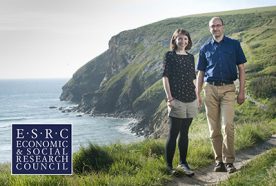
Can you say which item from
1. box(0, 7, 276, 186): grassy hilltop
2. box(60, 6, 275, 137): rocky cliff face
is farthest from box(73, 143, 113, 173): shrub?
box(60, 6, 275, 137): rocky cliff face

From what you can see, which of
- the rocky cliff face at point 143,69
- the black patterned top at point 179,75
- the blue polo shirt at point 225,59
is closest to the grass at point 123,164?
the black patterned top at point 179,75

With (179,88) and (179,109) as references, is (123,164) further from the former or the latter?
(179,88)

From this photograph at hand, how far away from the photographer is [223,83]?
29.5 feet

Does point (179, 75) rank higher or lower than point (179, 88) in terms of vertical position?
higher

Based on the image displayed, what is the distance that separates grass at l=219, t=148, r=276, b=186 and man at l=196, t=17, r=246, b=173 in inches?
20.8

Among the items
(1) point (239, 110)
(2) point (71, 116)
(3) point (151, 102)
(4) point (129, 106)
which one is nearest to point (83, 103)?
(2) point (71, 116)

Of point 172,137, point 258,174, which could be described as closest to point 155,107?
point 172,137

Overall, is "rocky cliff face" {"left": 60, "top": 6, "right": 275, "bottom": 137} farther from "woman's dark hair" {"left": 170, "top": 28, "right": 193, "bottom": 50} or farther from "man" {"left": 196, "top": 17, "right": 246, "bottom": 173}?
"woman's dark hair" {"left": 170, "top": 28, "right": 193, "bottom": 50}

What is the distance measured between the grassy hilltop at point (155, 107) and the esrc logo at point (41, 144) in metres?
0.31

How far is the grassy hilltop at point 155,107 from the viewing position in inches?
319

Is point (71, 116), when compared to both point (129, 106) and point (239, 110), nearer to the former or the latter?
point (129, 106)

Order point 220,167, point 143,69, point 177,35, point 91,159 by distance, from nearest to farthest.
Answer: point 177,35 → point 220,167 → point 91,159 → point 143,69

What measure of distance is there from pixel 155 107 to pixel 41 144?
4508 inches

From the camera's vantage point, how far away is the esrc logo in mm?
7379
